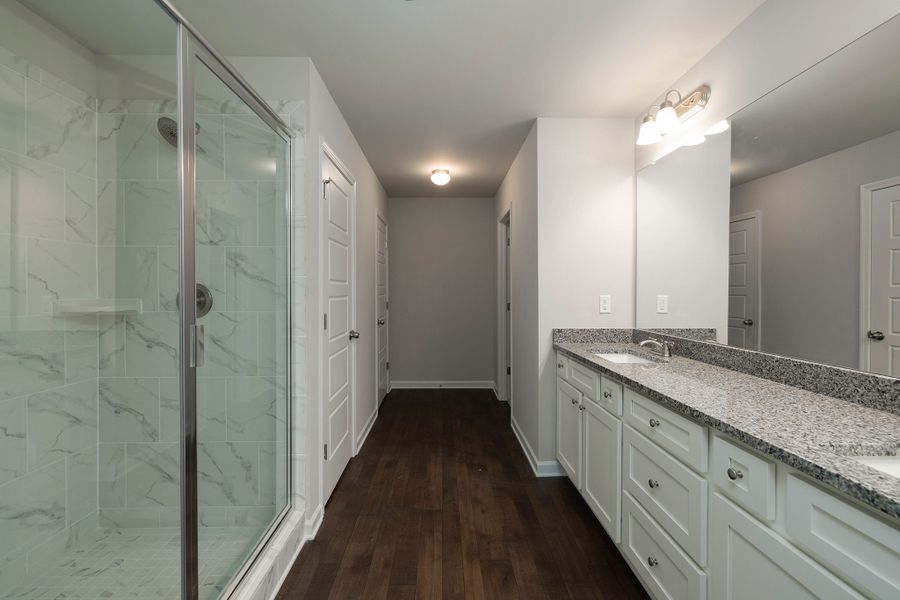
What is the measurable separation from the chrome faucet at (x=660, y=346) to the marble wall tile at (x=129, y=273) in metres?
2.42

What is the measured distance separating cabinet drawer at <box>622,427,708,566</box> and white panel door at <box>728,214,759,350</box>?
0.68 m

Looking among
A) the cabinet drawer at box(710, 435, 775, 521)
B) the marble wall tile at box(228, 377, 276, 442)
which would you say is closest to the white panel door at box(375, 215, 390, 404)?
the marble wall tile at box(228, 377, 276, 442)

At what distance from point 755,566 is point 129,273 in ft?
7.88

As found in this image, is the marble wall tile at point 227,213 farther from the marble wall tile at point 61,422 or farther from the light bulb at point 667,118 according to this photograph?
the light bulb at point 667,118

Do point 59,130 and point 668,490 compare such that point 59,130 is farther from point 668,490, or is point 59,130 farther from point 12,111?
point 668,490

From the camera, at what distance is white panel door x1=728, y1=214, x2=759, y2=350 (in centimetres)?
160

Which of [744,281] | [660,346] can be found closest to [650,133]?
[744,281]

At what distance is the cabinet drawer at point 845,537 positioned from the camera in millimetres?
674

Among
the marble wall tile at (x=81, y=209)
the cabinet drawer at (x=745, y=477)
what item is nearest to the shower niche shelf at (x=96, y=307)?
the marble wall tile at (x=81, y=209)

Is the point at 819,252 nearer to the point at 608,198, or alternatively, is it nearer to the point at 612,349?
the point at 612,349

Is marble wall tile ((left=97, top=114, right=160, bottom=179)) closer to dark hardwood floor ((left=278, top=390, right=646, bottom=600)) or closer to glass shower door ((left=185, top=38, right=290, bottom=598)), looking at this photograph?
glass shower door ((left=185, top=38, right=290, bottom=598))

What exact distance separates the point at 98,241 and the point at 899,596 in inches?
105

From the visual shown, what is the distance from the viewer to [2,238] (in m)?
1.48

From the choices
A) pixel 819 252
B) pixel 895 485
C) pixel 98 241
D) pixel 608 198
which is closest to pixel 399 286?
pixel 608 198
